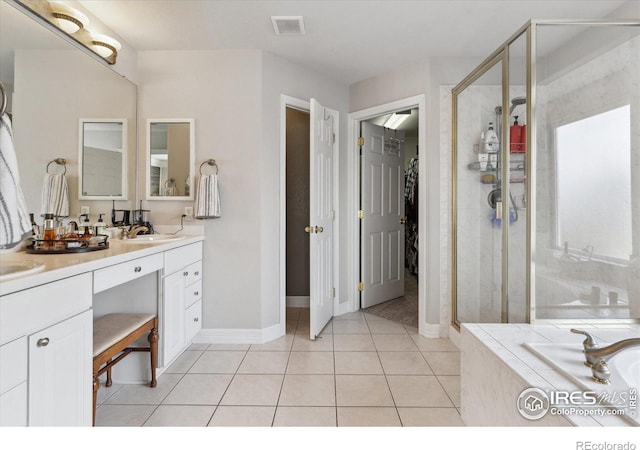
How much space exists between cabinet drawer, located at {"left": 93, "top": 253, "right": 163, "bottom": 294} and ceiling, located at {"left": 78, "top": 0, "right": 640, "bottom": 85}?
1.62 meters

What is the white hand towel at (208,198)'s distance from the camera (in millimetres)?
2418

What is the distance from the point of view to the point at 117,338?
155 cm

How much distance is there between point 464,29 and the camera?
2.26 m

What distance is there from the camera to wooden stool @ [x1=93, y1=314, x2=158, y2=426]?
143 cm

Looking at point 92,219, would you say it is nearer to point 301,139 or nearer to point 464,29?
point 301,139

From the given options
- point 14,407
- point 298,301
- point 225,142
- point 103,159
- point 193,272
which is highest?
point 225,142

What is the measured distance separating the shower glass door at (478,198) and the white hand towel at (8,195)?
2494 mm

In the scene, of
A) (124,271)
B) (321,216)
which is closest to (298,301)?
(321,216)

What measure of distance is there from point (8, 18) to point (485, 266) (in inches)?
123

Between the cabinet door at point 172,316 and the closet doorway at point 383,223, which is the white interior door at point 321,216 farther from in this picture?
the cabinet door at point 172,316

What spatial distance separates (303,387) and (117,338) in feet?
3.41

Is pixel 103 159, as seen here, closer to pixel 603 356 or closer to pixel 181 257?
pixel 181 257

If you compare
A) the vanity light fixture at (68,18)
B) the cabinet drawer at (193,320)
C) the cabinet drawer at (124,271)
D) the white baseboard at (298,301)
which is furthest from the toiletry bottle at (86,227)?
the white baseboard at (298,301)

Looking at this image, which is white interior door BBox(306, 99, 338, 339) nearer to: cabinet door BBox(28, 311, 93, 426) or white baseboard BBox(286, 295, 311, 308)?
white baseboard BBox(286, 295, 311, 308)
